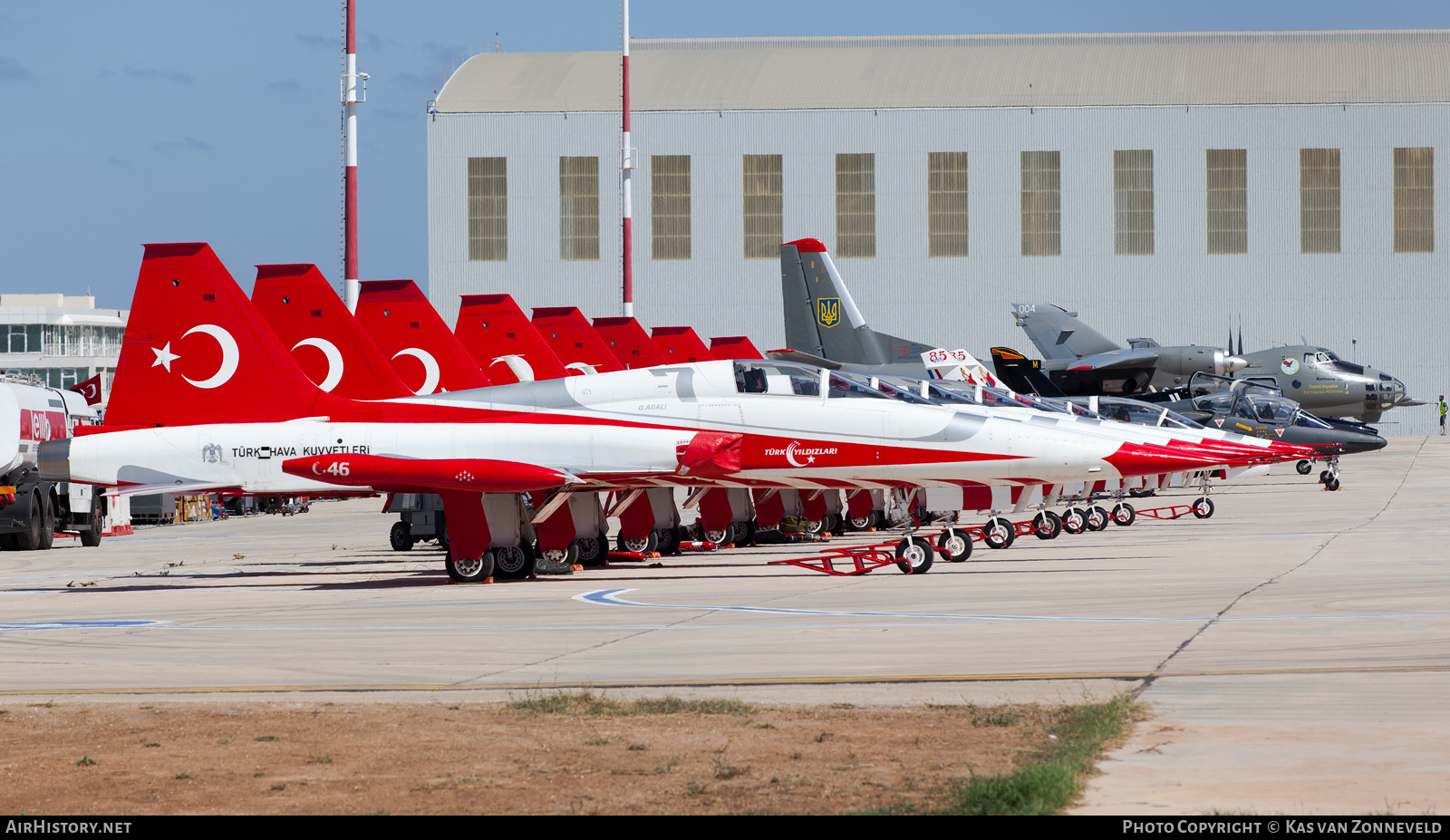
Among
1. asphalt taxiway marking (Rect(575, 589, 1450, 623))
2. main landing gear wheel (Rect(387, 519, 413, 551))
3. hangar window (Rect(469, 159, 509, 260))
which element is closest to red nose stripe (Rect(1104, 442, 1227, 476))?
asphalt taxiway marking (Rect(575, 589, 1450, 623))

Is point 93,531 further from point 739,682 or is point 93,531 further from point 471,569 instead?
point 739,682

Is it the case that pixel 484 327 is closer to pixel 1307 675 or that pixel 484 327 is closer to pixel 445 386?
pixel 445 386

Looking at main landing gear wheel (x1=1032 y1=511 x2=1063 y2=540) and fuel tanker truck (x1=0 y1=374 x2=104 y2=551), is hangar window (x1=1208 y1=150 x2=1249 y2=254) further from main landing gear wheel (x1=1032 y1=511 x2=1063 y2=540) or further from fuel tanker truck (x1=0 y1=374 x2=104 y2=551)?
fuel tanker truck (x1=0 y1=374 x2=104 y2=551)

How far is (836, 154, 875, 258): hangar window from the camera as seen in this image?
207 feet

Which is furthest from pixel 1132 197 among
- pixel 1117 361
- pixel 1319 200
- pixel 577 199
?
pixel 577 199

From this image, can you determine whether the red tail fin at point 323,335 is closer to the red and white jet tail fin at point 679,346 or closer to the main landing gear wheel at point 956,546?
the main landing gear wheel at point 956,546

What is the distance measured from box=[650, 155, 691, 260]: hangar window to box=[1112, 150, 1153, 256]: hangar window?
18157mm

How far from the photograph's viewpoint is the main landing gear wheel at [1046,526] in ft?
72.5

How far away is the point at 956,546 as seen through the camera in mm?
18031

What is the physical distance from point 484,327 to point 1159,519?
1278cm

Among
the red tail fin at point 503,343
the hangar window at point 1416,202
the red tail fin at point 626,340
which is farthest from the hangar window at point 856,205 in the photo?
the red tail fin at point 503,343

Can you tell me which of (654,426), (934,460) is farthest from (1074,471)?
(654,426)

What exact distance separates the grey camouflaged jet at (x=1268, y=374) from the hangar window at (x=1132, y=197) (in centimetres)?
1578

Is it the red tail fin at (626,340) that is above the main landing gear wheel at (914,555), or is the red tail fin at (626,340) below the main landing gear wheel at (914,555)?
above
